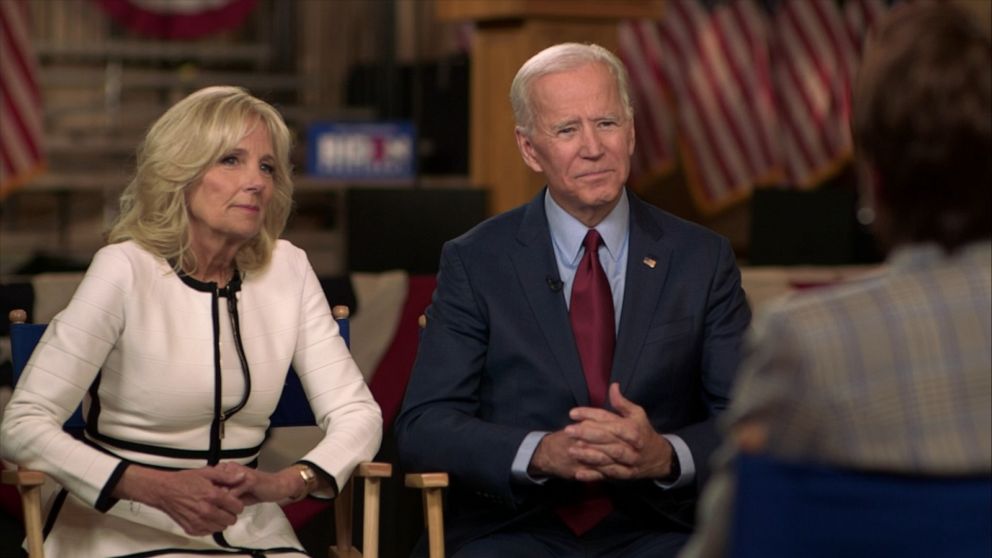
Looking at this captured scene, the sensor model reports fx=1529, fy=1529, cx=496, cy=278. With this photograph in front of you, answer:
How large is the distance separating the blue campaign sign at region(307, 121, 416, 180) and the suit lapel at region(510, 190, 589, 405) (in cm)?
492

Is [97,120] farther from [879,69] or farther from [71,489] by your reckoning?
[879,69]

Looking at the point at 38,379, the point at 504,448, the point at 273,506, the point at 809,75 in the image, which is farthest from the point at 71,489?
the point at 809,75

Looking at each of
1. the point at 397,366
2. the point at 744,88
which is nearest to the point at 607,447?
the point at 397,366

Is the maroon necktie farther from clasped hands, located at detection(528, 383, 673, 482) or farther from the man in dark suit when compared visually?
clasped hands, located at detection(528, 383, 673, 482)

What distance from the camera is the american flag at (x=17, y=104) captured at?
9047mm

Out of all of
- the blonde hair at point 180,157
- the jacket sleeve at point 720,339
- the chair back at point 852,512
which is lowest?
the jacket sleeve at point 720,339

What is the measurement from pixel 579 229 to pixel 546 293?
16 centimetres

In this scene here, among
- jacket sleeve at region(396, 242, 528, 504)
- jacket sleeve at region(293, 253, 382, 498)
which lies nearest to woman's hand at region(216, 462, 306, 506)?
jacket sleeve at region(293, 253, 382, 498)

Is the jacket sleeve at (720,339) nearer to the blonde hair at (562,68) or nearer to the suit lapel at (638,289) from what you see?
the suit lapel at (638,289)

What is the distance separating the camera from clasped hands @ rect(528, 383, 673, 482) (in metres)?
2.65

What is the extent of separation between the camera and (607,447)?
2656 millimetres

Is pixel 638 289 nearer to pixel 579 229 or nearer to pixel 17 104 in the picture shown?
pixel 579 229

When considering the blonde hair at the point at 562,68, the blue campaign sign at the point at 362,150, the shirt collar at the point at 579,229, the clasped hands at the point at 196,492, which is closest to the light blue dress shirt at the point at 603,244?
the shirt collar at the point at 579,229

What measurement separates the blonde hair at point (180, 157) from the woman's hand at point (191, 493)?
0.41 meters
